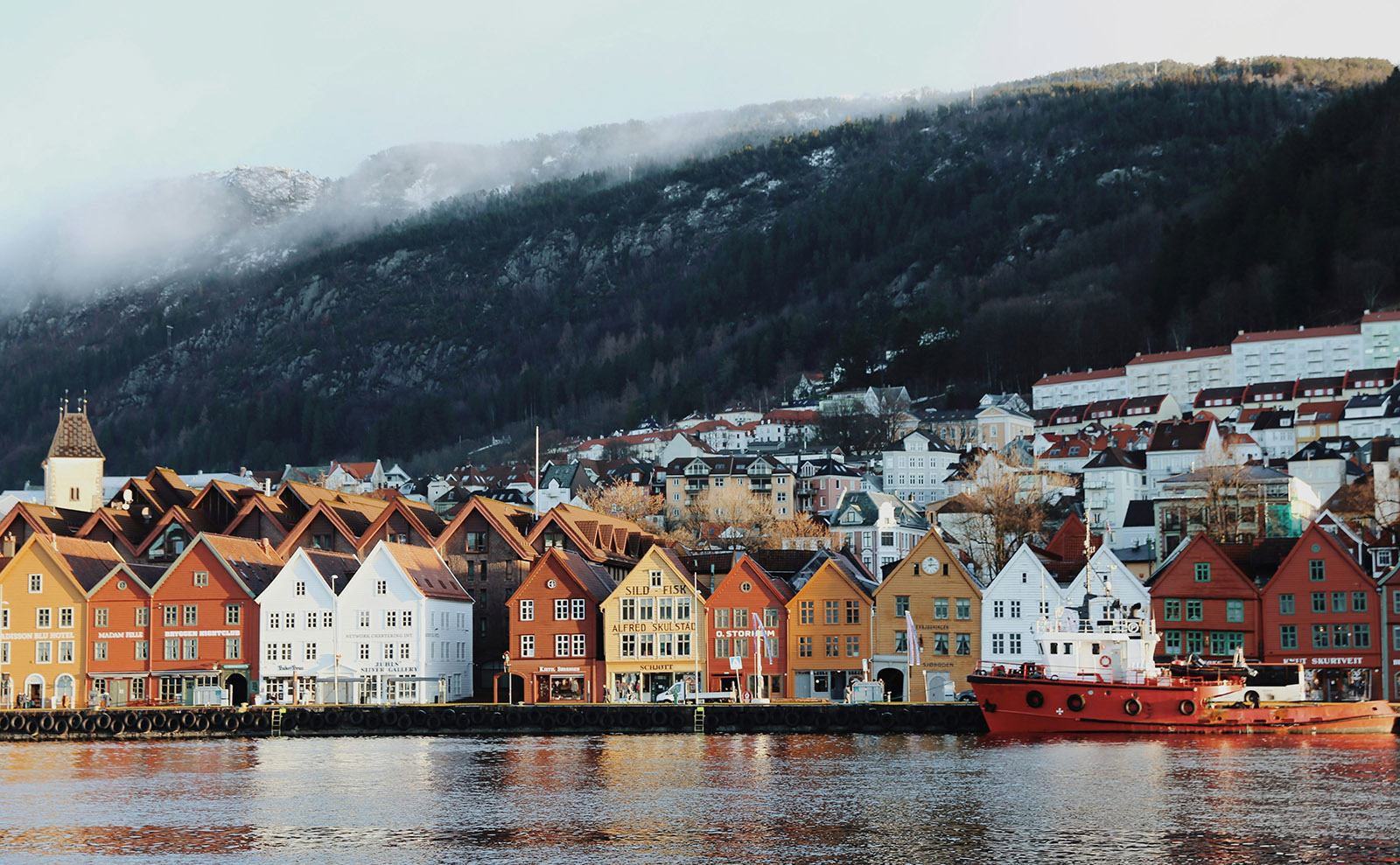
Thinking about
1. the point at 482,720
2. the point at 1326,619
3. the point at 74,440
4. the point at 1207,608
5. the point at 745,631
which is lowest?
the point at 482,720

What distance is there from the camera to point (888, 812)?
53.8 m

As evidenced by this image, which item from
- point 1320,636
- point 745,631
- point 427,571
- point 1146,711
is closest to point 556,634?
point 427,571

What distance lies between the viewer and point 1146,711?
80.4m

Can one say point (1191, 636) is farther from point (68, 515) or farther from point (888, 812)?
point (68, 515)

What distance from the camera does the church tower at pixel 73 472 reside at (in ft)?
472

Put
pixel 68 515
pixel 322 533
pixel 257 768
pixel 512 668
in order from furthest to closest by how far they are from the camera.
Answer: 1. pixel 68 515
2. pixel 322 533
3. pixel 512 668
4. pixel 257 768

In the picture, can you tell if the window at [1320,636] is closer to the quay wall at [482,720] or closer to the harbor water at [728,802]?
the harbor water at [728,802]

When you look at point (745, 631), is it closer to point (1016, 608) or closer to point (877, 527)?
point (1016, 608)

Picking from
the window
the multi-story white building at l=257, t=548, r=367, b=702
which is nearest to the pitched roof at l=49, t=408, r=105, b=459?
the multi-story white building at l=257, t=548, r=367, b=702

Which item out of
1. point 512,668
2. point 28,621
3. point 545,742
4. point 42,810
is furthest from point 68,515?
point 42,810

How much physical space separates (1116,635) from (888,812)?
30993 millimetres

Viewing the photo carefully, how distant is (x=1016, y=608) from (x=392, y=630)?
1393 inches

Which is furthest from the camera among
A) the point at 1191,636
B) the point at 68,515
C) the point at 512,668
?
the point at 68,515

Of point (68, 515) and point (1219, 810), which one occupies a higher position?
point (68, 515)
